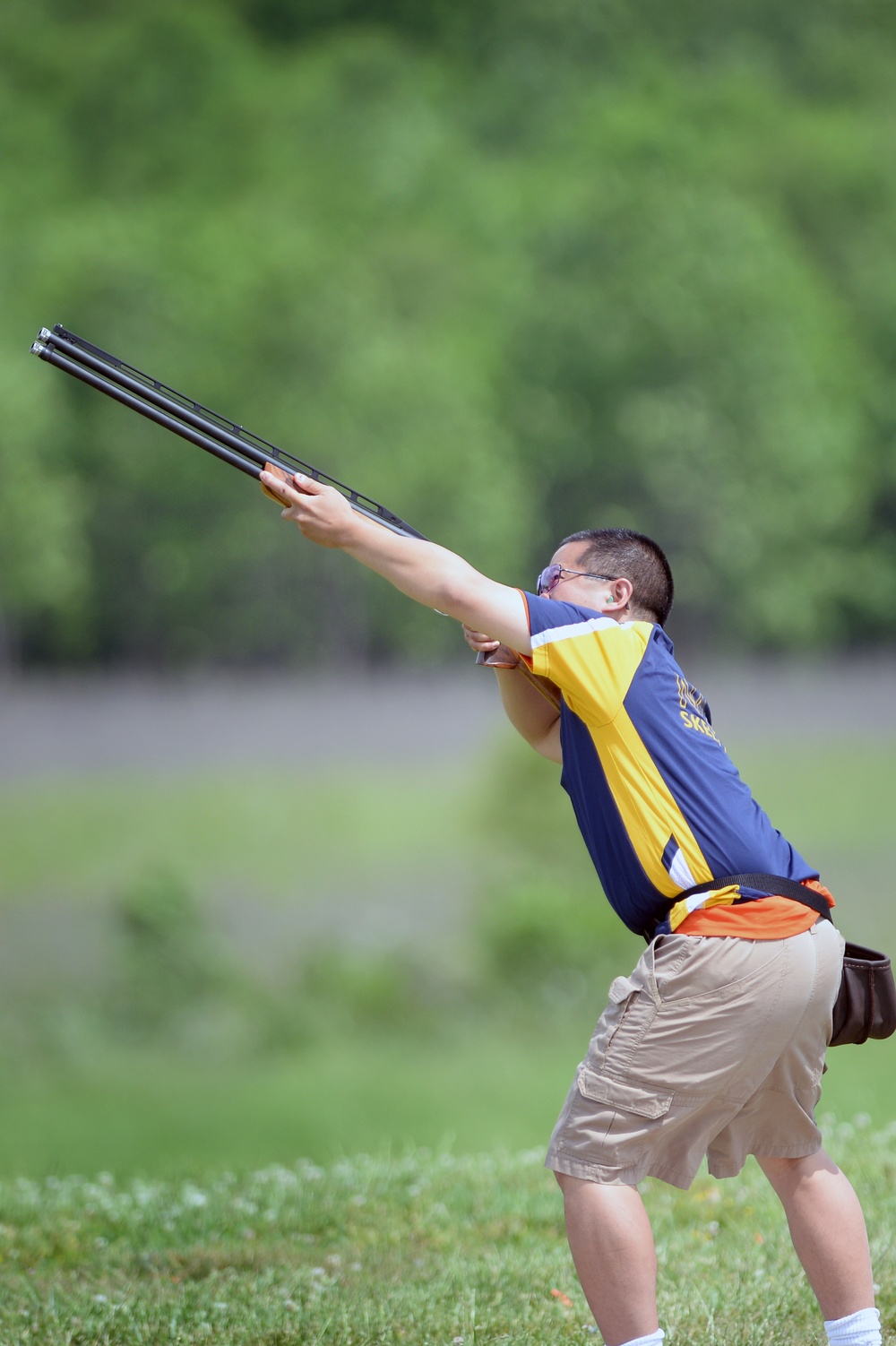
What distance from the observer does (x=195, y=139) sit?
25.6 feet

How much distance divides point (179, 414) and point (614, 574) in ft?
2.38

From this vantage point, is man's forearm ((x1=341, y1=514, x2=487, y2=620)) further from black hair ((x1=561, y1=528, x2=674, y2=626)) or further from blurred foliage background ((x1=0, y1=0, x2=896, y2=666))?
blurred foliage background ((x1=0, y1=0, x2=896, y2=666))

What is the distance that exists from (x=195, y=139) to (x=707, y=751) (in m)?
6.87

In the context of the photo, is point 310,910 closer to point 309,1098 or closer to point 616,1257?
point 309,1098

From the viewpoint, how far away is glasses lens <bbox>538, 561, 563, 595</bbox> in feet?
7.11

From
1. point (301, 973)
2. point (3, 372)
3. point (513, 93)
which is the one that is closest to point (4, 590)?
point (3, 372)

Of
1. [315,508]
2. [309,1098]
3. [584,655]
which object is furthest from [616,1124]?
[309,1098]

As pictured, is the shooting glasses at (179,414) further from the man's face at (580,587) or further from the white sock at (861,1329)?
the white sock at (861,1329)

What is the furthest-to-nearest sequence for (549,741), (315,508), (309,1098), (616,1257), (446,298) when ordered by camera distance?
1. (446,298)
2. (309,1098)
3. (549,741)
4. (315,508)
5. (616,1257)

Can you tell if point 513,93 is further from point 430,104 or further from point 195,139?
point 195,139

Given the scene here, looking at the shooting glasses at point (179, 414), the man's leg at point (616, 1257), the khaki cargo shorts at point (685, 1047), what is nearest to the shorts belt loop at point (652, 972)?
the khaki cargo shorts at point (685, 1047)

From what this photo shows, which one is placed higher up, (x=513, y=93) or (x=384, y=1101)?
(x=513, y=93)

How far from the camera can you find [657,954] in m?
1.94

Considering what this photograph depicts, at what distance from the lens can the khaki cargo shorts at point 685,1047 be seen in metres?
1.90
